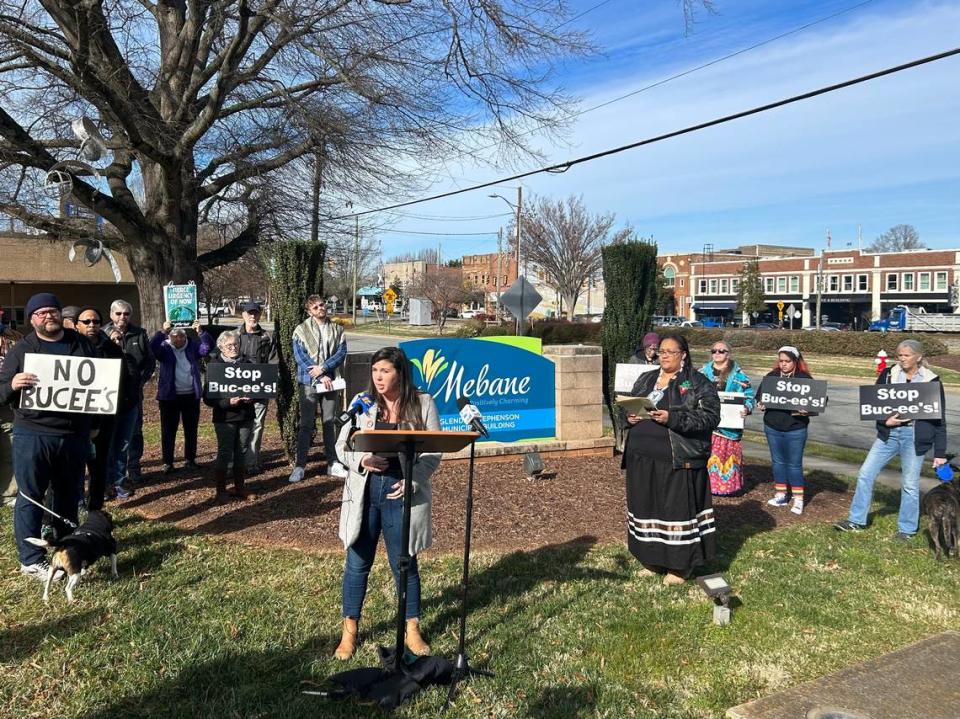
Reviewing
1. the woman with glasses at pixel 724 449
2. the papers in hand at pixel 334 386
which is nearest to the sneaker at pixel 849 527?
the woman with glasses at pixel 724 449

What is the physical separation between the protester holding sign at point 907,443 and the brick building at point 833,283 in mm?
60607

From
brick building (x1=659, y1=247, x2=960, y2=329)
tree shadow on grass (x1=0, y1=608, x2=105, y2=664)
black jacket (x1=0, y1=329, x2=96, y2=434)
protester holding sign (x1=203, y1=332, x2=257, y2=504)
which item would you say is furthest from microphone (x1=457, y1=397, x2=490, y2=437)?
brick building (x1=659, y1=247, x2=960, y2=329)

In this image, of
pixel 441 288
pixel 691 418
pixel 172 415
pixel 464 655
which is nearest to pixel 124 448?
pixel 172 415

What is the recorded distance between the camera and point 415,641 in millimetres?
4242

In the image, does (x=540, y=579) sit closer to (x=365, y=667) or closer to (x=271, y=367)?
(x=365, y=667)

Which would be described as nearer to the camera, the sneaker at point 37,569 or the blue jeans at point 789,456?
the sneaker at point 37,569

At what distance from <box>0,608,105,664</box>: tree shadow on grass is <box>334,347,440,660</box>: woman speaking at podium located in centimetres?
171

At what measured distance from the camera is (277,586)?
5246mm

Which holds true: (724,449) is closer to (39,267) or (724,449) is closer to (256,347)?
(256,347)

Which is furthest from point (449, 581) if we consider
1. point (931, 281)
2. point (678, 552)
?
point (931, 281)

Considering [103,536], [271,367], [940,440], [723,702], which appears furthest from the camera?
[271,367]

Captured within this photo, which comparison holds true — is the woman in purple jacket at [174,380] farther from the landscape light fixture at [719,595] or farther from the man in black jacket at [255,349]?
the landscape light fixture at [719,595]

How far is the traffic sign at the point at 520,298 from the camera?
→ 1327cm

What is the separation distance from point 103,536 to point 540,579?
3.12 m
